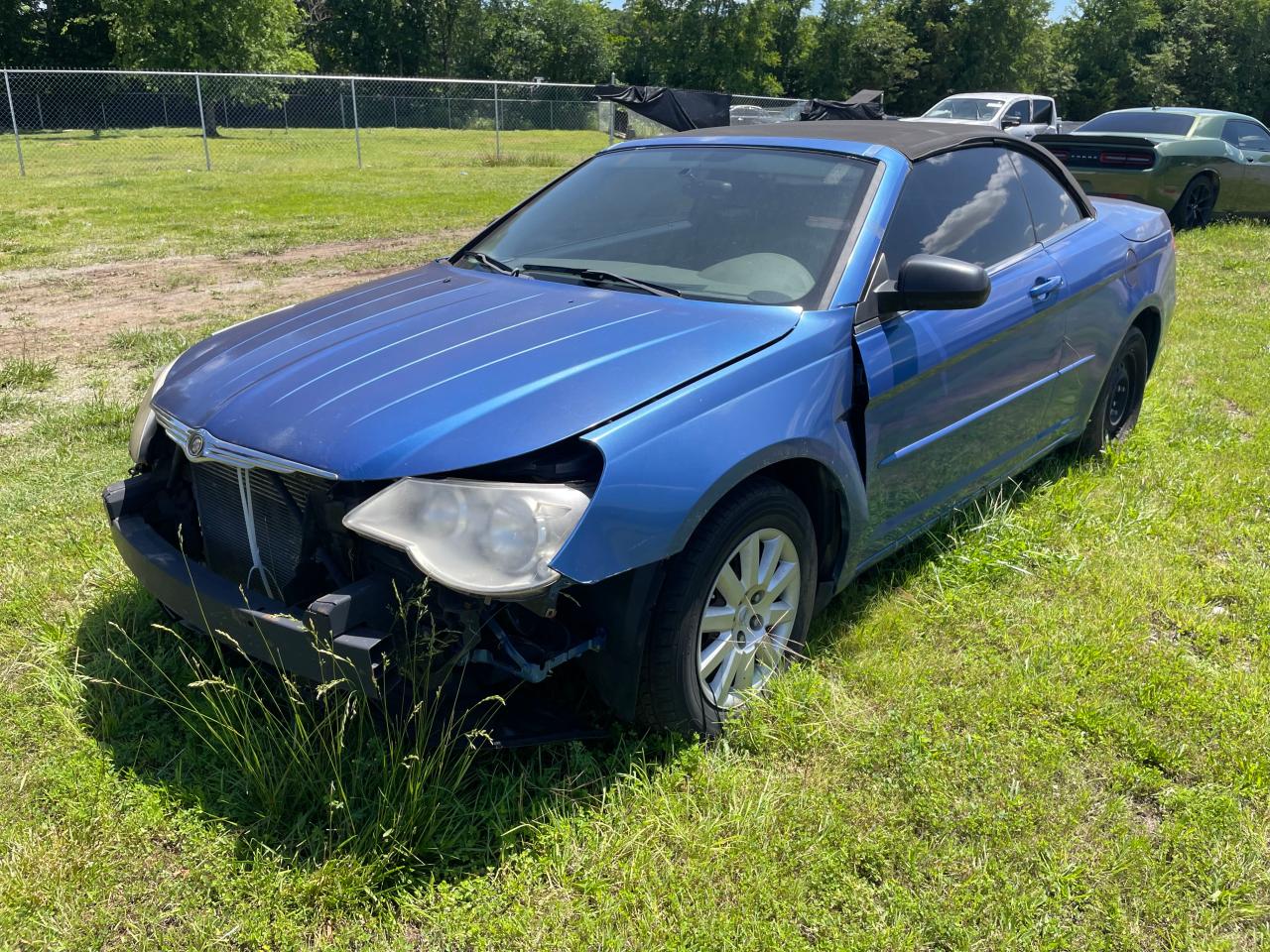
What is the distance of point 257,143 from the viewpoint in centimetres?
2712

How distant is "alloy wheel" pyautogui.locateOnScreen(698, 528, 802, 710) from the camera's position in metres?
2.58

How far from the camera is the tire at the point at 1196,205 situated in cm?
1122

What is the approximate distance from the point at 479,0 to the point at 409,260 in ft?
204

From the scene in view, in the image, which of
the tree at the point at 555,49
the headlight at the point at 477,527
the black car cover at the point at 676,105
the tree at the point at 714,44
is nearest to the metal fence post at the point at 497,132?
the black car cover at the point at 676,105

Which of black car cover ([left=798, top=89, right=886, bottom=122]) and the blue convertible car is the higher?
black car cover ([left=798, top=89, right=886, bottom=122])

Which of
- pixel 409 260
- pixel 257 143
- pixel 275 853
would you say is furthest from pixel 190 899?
pixel 257 143

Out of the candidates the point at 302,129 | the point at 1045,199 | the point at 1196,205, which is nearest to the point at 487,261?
the point at 1045,199

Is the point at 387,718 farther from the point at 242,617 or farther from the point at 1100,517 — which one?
the point at 1100,517

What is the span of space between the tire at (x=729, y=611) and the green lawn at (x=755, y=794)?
134 millimetres

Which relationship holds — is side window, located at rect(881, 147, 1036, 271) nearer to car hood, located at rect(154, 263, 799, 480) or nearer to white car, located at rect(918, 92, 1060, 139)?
car hood, located at rect(154, 263, 799, 480)

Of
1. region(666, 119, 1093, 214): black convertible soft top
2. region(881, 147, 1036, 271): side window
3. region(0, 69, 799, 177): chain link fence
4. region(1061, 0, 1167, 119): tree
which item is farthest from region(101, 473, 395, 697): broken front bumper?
region(1061, 0, 1167, 119): tree

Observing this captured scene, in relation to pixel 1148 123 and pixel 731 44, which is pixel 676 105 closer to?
pixel 1148 123

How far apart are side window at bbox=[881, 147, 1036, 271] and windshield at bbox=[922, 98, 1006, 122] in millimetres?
15303

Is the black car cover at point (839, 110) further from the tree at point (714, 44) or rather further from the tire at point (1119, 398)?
the tree at point (714, 44)
